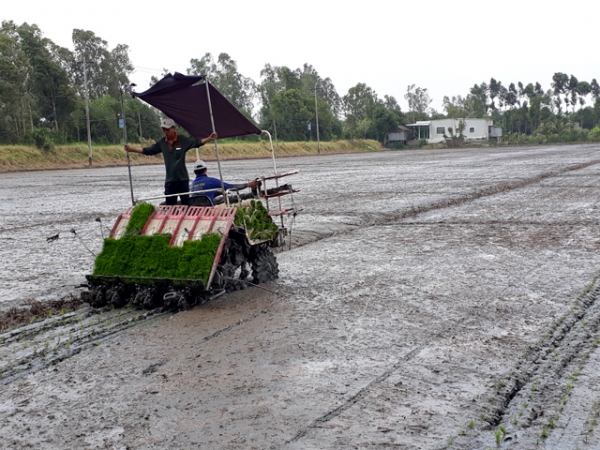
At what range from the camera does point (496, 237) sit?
1284 cm

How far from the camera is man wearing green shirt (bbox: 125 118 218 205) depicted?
9.08m

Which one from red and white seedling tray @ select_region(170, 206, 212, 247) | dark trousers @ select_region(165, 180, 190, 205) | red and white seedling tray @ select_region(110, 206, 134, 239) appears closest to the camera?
red and white seedling tray @ select_region(170, 206, 212, 247)

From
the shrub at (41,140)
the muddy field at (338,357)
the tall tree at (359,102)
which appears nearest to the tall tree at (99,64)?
the shrub at (41,140)

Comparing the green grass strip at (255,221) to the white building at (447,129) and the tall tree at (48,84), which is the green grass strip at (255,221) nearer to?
the tall tree at (48,84)

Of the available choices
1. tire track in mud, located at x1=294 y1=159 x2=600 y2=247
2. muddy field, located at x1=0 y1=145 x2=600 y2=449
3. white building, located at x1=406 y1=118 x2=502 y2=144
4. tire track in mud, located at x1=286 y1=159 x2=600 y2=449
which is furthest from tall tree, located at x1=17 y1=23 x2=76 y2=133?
tire track in mud, located at x1=286 y1=159 x2=600 y2=449

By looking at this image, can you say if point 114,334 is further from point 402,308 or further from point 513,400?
point 513,400

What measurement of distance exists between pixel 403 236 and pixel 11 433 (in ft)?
30.8

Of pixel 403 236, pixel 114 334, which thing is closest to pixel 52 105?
pixel 403 236

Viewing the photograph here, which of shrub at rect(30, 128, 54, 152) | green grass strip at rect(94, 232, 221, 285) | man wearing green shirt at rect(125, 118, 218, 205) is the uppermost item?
shrub at rect(30, 128, 54, 152)

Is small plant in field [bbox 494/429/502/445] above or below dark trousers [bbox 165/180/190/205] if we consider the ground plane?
below

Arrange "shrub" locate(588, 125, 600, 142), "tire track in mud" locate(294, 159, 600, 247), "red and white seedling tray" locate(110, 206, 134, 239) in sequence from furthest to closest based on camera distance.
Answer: "shrub" locate(588, 125, 600, 142)
"tire track in mud" locate(294, 159, 600, 247)
"red and white seedling tray" locate(110, 206, 134, 239)

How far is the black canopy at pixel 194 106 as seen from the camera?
8836 mm

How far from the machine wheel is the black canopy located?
1.57m

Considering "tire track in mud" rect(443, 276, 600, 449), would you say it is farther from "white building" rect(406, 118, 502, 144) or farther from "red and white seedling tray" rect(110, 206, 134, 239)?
"white building" rect(406, 118, 502, 144)
